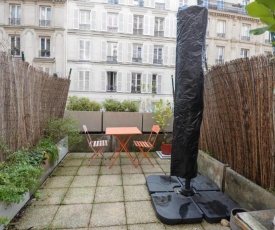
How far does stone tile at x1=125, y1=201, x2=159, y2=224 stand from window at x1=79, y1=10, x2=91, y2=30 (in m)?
14.9

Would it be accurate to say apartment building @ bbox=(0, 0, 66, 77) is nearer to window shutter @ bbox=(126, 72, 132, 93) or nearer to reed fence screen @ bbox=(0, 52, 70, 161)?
window shutter @ bbox=(126, 72, 132, 93)

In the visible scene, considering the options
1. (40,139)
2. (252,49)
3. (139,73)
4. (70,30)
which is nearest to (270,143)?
(40,139)

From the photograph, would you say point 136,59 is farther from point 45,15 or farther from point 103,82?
point 45,15

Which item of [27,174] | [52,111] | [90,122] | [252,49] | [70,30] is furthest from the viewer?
[252,49]

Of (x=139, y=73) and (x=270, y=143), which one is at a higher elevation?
(x=139, y=73)

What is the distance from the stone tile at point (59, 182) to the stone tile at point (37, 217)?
601 millimetres

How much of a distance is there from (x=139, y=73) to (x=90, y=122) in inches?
437

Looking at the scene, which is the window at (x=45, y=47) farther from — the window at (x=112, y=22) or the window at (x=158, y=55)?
the window at (x=158, y=55)

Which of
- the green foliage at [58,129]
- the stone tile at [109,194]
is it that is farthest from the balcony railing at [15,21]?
the stone tile at [109,194]

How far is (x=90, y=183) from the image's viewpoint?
3.05 meters

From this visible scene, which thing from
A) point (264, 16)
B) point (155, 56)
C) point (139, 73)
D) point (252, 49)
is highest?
point (252, 49)

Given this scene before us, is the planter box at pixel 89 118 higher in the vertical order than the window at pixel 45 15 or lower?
lower

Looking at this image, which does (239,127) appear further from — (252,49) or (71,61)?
(252,49)

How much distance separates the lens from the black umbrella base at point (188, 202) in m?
2.10
